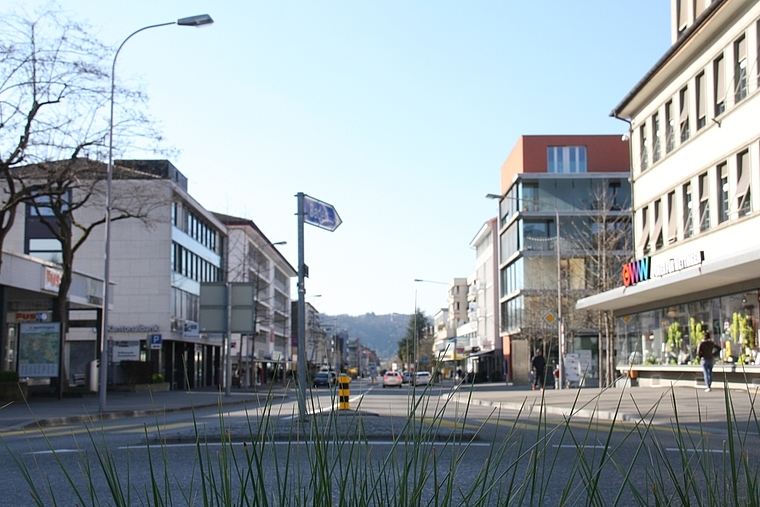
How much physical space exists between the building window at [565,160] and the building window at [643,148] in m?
30.8

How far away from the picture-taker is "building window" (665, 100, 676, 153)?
112ft

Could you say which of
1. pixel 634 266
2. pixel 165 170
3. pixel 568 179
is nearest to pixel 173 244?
pixel 165 170

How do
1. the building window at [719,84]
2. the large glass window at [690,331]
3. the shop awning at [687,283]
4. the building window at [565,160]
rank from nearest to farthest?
1. the shop awning at [687,283]
2. the large glass window at [690,331]
3. the building window at [719,84]
4. the building window at [565,160]

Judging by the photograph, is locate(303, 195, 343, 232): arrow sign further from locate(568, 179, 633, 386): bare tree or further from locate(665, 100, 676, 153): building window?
locate(568, 179, 633, 386): bare tree

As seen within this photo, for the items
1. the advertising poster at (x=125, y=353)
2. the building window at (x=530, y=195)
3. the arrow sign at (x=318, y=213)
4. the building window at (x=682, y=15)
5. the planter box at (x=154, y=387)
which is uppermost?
the building window at (x=682, y=15)

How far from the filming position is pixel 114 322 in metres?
58.5

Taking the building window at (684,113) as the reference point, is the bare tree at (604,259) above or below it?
below

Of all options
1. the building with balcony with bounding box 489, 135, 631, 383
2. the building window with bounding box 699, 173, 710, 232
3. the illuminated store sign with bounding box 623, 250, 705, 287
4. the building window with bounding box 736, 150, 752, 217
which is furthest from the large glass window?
the building with balcony with bounding box 489, 135, 631, 383

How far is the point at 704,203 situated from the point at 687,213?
1.78 meters

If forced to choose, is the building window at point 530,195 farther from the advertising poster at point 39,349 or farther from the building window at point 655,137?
the advertising poster at point 39,349

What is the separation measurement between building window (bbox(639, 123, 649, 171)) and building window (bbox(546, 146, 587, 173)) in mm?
30806

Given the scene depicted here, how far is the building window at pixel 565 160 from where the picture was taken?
69.3 m

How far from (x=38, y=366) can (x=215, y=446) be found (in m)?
20.6

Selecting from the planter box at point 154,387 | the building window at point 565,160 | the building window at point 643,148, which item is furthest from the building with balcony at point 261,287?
the building window at point 643,148
